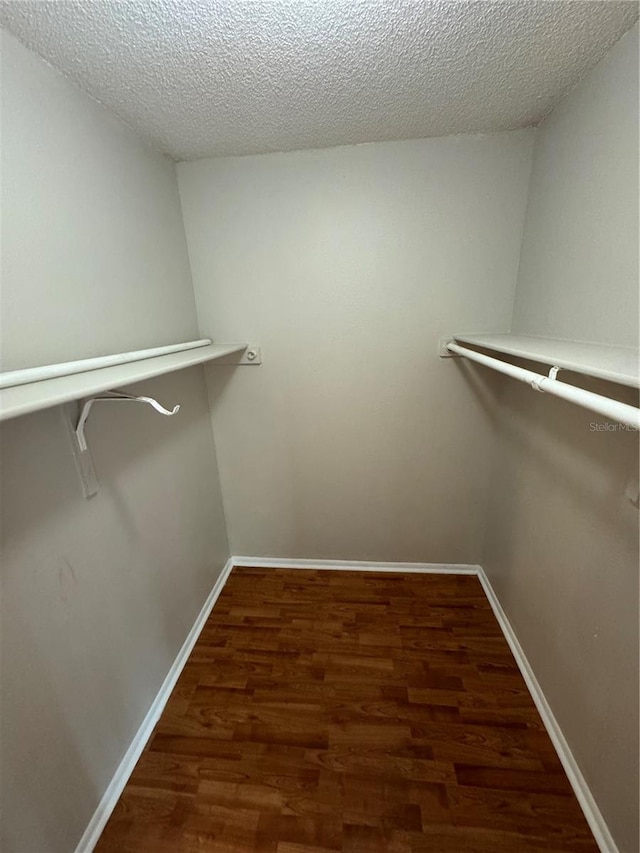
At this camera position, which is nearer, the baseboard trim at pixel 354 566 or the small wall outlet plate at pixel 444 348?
the small wall outlet plate at pixel 444 348

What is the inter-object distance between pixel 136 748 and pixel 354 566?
1.29m

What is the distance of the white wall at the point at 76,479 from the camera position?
2.70 feet

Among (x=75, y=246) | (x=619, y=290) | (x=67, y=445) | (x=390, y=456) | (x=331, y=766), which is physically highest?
(x=75, y=246)

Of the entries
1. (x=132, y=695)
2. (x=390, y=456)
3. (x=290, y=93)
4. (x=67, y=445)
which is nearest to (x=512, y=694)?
(x=390, y=456)

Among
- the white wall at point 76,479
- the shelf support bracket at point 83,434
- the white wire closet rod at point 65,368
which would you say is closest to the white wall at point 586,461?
the shelf support bracket at point 83,434

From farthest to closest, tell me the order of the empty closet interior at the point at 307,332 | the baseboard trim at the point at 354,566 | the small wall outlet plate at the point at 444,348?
the baseboard trim at the point at 354,566 < the small wall outlet plate at the point at 444,348 < the empty closet interior at the point at 307,332

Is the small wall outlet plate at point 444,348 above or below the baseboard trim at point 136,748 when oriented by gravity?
above

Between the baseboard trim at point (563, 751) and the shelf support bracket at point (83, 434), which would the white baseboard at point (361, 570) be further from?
the shelf support bracket at point (83, 434)

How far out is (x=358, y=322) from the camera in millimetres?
1657

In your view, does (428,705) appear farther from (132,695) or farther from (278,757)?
(132,695)

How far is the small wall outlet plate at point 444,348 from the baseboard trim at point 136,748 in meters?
1.86

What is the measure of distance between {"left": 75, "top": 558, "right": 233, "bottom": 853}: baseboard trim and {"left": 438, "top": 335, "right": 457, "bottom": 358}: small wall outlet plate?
6.11 feet

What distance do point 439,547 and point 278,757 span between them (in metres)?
1.29

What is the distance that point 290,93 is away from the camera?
1101mm
